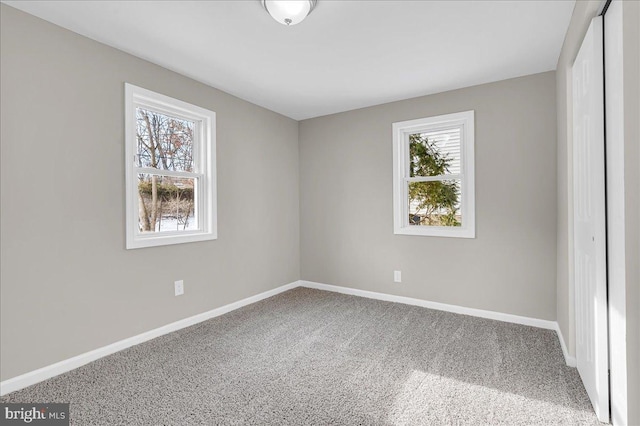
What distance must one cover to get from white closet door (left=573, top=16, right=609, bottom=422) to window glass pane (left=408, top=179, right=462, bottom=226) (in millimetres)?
1449

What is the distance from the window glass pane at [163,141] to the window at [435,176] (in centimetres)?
227

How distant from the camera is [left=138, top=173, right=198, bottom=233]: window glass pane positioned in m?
2.84

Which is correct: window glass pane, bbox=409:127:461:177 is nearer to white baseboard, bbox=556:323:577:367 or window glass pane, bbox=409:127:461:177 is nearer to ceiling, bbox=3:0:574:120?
ceiling, bbox=3:0:574:120

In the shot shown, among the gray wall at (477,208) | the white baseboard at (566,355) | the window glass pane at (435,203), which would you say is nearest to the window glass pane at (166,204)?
the gray wall at (477,208)

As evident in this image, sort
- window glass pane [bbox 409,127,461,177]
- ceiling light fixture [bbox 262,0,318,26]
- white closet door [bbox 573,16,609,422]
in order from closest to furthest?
1. white closet door [bbox 573,16,609,422]
2. ceiling light fixture [bbox 262,0,318,26]
3. window glass pane [bbox 409,127,461,177]

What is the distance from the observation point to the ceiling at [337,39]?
2061mm

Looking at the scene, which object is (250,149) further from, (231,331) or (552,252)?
(552,252)

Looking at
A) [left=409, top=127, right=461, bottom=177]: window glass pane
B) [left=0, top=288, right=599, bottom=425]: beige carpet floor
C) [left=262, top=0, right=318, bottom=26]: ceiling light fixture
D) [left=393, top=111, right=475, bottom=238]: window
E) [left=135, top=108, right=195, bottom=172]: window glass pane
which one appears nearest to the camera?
[left=0, top=288, right=599, bottom=425]: beige carpet floor

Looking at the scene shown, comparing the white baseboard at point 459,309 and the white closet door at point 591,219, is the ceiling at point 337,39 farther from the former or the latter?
the white baseboard at point 459,309

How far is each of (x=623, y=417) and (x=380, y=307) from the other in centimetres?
229

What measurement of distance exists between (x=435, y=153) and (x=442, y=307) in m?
1.71

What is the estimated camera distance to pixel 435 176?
3.65m

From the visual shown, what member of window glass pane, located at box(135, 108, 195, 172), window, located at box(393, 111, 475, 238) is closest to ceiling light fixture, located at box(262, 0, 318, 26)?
window glass pane, located at box(135, 108, 195, 172)

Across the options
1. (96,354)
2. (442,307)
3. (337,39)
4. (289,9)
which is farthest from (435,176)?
(96,354)
